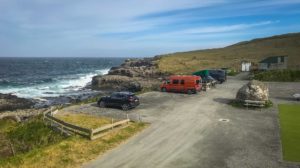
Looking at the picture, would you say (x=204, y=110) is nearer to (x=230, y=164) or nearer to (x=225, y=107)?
(x=225, y=107)

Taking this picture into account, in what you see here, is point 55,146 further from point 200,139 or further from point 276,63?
point 276,63

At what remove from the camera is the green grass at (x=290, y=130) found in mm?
18772

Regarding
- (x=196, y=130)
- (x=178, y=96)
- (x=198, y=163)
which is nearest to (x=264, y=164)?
(x=198, y=163)

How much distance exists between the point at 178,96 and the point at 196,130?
15.3m

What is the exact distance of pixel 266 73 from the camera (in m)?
55.3

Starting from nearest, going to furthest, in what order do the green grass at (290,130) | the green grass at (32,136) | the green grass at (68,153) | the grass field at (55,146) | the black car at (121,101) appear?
the green grass at (68,153) → the grass field at (55,146) → the green grass at (290,130) → the green grass at (32,136) → the black car at (121,101)

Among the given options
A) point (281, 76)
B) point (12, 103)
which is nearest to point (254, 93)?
point (281, 76)

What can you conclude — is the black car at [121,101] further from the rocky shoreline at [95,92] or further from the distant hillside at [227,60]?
the distant hillside at [227,60]

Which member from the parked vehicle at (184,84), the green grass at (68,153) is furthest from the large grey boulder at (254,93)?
the green grass at (68,153)

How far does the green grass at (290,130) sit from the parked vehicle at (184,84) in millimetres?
11209

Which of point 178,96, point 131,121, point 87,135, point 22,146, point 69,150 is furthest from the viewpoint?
point 178,96

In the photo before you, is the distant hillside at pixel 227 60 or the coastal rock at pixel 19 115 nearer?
the coastal rock at pixel 19 115

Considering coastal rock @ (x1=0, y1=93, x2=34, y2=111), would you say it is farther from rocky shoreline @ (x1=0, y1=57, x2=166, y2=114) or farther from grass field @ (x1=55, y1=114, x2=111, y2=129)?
grass field @ (x1=55, y1=114, x2=111, y2=129)

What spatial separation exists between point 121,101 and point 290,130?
50.7 ft
